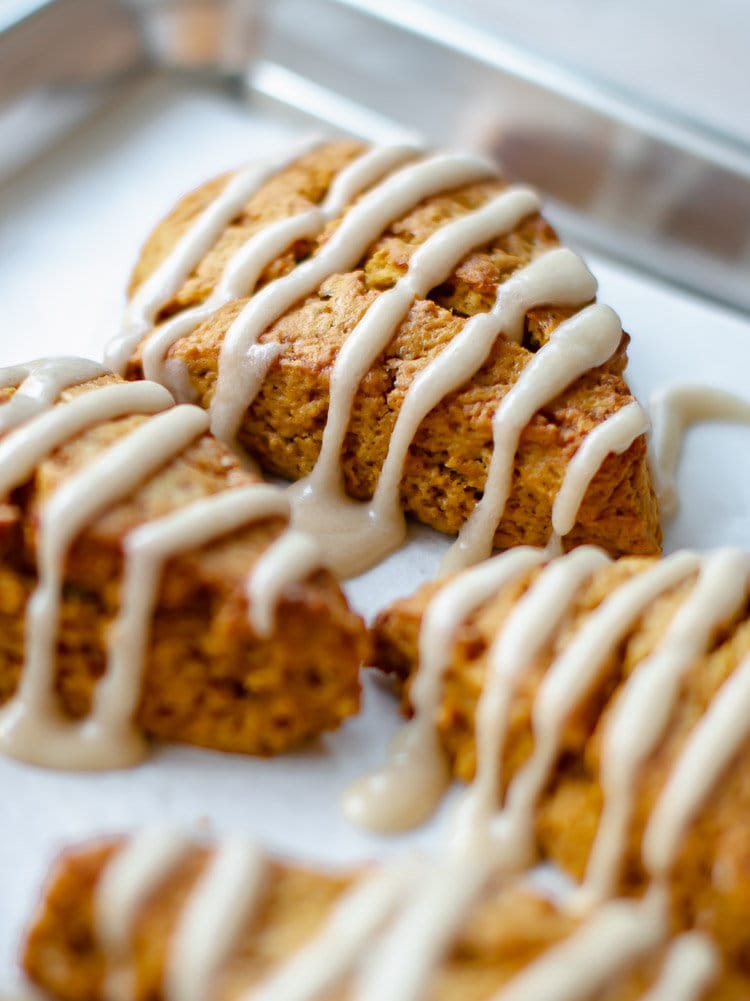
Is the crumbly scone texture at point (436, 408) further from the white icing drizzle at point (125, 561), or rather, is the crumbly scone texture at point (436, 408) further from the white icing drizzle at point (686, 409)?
the white icing drizzle at point (125, 561)

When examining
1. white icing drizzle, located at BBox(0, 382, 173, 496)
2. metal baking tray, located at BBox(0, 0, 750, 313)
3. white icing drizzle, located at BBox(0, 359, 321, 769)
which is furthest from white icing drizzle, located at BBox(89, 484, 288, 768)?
metal baking tray, located at BBox(0, 0, 750, 313)

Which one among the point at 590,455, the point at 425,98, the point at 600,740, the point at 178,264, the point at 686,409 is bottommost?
the point at 600,740

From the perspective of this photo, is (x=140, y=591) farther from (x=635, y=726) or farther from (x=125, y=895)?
(x=635, y=726)

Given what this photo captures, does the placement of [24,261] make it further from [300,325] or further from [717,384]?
[717,384]

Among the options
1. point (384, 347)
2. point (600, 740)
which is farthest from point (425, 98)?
point (600, 740)

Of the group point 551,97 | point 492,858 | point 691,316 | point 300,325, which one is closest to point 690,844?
point 492,858
